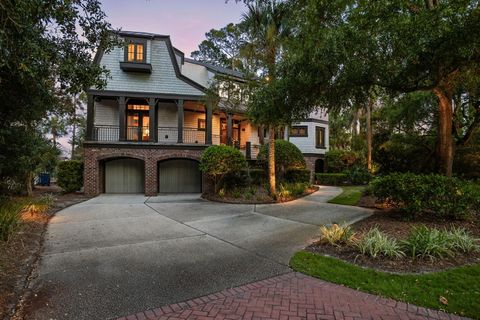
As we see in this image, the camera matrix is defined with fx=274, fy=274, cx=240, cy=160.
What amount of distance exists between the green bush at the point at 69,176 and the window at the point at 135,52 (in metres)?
6.67

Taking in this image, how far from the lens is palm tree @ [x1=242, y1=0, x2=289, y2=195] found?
1091cm

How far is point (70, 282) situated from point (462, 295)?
215 inches

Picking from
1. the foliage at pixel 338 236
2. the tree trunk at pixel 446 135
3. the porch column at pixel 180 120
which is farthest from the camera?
the porch column at pixel 180 120

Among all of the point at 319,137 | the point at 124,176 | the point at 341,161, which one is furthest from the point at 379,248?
the point at 319,137

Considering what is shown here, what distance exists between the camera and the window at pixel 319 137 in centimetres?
2191

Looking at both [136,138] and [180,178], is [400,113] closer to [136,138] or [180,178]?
[180,178]

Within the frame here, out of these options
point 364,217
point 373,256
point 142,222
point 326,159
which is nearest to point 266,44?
point 364,217

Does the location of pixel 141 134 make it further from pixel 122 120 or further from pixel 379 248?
pixel 379 248

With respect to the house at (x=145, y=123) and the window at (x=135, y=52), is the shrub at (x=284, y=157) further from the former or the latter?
the window at (x=135, y=52)

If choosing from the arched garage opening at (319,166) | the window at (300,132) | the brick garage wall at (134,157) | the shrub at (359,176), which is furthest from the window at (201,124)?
the shrub at (359,176)

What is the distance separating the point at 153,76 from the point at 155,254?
1261 centimetres

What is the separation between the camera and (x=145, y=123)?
56.2ft

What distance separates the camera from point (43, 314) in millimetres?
3209

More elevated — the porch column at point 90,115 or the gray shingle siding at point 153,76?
the gray shingle siding at point 153,76
